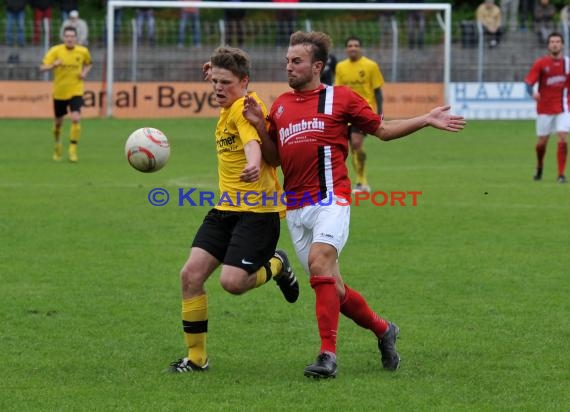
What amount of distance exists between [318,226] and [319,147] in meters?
0.47

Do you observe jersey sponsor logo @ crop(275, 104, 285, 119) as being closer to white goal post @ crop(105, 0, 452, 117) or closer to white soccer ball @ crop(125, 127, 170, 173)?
white soccer ball @ crop(125, 127, 170, 173)

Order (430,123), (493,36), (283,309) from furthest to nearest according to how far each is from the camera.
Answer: (493,36) < (283,309) < (430,123)

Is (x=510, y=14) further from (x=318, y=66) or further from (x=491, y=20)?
(x=318, y=66)

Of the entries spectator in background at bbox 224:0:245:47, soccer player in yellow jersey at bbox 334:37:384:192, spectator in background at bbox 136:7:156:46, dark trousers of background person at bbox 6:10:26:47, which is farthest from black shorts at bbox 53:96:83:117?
spectator in background at bbox 224:0:245:47

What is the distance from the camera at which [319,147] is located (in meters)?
6.57

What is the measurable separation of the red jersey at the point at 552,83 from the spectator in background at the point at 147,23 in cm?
1521

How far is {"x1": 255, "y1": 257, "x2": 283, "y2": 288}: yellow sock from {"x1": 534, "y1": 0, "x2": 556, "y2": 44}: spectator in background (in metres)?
26.0

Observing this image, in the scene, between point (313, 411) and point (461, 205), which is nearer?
point (313, 411)

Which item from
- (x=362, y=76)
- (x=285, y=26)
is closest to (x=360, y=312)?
(x=362, y=76)

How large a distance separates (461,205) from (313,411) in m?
9.08

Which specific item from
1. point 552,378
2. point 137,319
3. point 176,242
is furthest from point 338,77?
point 552,378

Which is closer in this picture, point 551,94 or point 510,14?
point 551,94

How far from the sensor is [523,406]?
5785mm

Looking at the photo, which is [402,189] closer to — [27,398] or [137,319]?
[137,319]
